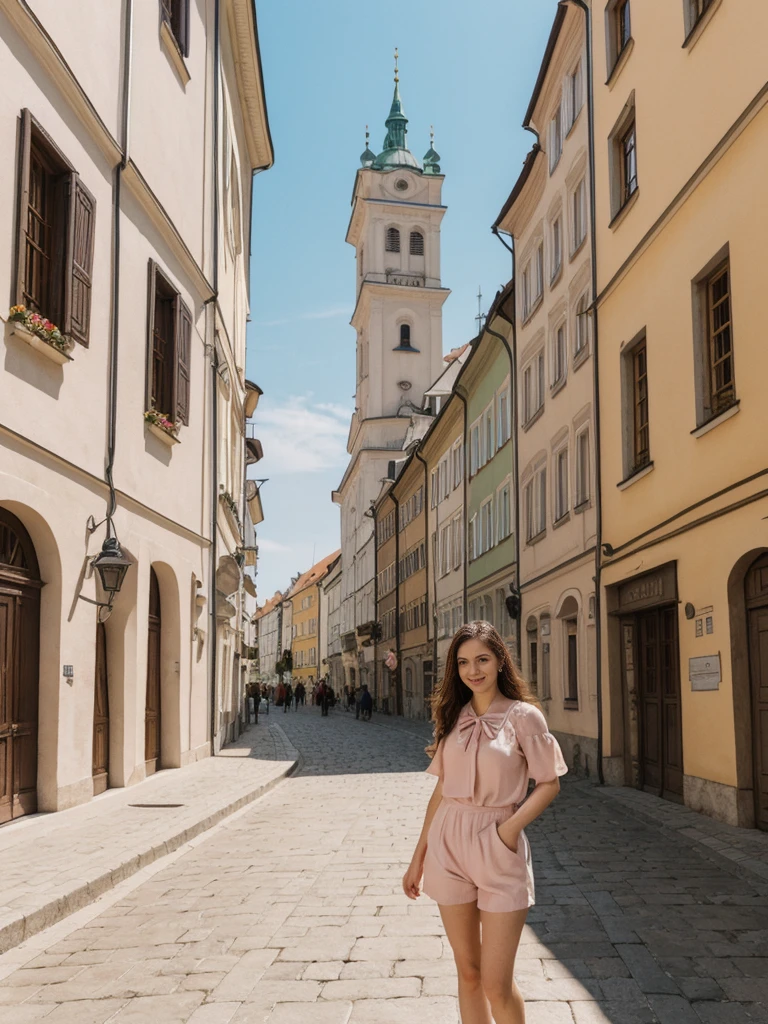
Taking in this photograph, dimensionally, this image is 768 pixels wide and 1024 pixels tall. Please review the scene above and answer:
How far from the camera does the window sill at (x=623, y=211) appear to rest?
16097 mm

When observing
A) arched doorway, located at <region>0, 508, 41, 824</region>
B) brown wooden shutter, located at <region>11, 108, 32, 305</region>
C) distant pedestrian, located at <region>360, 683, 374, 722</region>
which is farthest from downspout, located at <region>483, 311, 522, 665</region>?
distant pedestrian, located at <region>360, 683, 374, 722</region>

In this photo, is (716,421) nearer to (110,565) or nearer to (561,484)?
(110,565)

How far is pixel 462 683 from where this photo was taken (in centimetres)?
435

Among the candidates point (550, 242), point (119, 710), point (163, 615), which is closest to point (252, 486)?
point (550, 242)

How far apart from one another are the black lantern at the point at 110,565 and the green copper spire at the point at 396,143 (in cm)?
6742

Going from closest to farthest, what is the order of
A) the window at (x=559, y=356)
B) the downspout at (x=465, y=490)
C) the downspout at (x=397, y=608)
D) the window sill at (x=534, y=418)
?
the window at (x=559, y=356) < the window sill at (x=534, y=418) < the downspout at (x=465, y=490) < the downspout at (x=397, y=608)

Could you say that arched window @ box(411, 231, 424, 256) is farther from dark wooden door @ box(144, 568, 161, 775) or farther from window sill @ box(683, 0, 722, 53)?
window sill @ box(683, 0, 722, 53)

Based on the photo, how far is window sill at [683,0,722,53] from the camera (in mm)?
A: 12977

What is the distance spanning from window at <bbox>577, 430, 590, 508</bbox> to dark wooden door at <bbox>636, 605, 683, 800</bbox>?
3525 millimetres

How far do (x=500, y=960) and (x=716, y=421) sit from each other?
9.63m

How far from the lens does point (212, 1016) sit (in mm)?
5133

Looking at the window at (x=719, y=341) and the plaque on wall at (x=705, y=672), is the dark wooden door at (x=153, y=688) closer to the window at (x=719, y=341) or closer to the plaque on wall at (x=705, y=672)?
the plaque on wall at (x=705, y=672)

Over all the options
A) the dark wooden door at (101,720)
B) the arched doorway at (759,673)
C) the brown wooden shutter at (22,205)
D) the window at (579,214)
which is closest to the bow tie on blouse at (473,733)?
the arched doorway at (759,673)

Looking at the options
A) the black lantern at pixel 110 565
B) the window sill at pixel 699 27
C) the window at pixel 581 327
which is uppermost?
the window sill at pixel 699 27
